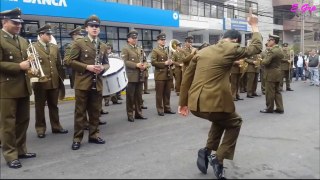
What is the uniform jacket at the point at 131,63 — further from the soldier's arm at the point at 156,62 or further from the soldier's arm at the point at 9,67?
the soldier's arm at the point at 9,67

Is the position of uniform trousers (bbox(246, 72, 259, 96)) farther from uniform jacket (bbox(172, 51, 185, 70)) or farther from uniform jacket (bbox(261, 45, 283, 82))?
uniform jacket (bbox(261, 45, 283, 82))

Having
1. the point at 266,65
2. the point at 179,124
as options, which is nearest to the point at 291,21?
the point at 266,65

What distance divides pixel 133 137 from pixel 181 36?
71.5 feet

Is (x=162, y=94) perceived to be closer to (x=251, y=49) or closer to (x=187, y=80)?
(x=187, y=80)

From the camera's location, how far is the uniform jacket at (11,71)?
209 inches

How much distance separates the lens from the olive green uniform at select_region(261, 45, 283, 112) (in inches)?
389

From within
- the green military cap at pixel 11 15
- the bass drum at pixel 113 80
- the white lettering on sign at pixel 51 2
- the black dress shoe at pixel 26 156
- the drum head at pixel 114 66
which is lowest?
the black dress shoe at pixel 26 156

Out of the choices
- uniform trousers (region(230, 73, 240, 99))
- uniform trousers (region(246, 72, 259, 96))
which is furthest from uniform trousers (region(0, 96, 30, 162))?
uniform trousers (region(246, 72, 259, 96))

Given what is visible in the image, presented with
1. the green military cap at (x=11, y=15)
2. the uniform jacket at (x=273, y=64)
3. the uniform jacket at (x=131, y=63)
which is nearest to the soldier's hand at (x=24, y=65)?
the green military cap at (x=11, y=15)

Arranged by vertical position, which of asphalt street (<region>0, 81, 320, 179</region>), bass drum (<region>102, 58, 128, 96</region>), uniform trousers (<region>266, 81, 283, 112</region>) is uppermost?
bass drum (<region>102, 58, 128, 96</region>)

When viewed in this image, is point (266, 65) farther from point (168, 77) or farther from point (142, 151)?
point (142, 151)

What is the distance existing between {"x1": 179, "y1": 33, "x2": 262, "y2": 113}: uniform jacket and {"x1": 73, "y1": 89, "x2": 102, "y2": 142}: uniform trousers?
229 centimetres

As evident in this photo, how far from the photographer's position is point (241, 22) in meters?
30.4

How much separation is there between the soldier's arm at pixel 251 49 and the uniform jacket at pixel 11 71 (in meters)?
3.11
